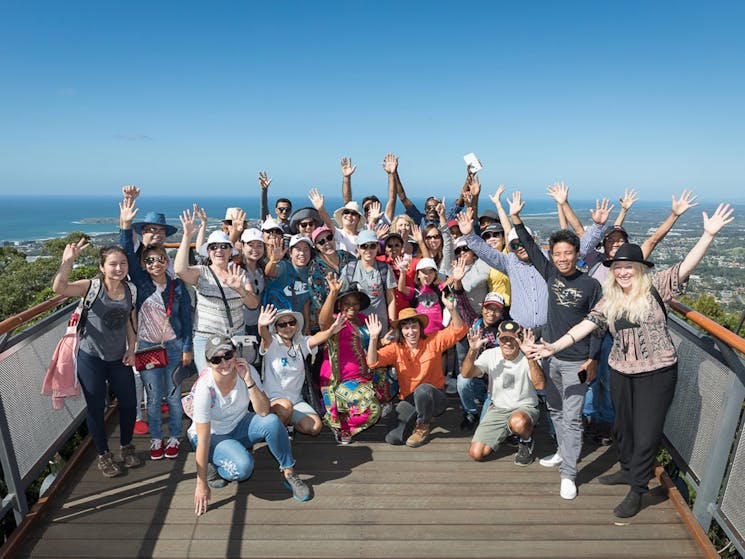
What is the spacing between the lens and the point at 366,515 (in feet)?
13.8

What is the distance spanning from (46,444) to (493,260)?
5003 mm

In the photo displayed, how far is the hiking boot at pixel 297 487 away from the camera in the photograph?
4391 millimetres

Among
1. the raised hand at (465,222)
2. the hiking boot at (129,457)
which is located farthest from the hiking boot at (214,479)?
the raised hand at (465,222)

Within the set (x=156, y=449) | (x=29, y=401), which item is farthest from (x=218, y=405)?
(x=29, y=401)

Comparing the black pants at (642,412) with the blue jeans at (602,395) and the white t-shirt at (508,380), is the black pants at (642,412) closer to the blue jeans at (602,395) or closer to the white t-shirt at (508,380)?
the white t-shirt at (508,380)

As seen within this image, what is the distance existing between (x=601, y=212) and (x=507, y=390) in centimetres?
253

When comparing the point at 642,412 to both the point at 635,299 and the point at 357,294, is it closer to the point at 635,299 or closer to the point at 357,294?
the point at 635,299

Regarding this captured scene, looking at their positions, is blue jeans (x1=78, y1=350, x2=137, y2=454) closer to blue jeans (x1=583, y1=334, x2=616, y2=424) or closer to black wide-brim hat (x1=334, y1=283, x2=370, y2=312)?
black wide-brim hat (x1=334, y1=283, x2=370, y2=312)

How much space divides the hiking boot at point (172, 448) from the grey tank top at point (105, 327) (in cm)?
116

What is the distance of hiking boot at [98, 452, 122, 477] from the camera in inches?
185

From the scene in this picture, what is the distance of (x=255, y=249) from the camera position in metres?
5.18

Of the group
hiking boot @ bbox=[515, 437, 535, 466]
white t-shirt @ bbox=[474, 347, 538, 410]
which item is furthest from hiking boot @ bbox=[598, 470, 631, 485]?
white t-shirt @ bbox=[474, 347, 538, 410]

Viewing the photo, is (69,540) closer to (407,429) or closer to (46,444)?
(46,444)

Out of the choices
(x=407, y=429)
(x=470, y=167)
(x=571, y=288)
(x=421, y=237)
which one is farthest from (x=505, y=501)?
(x=470, y=167)
